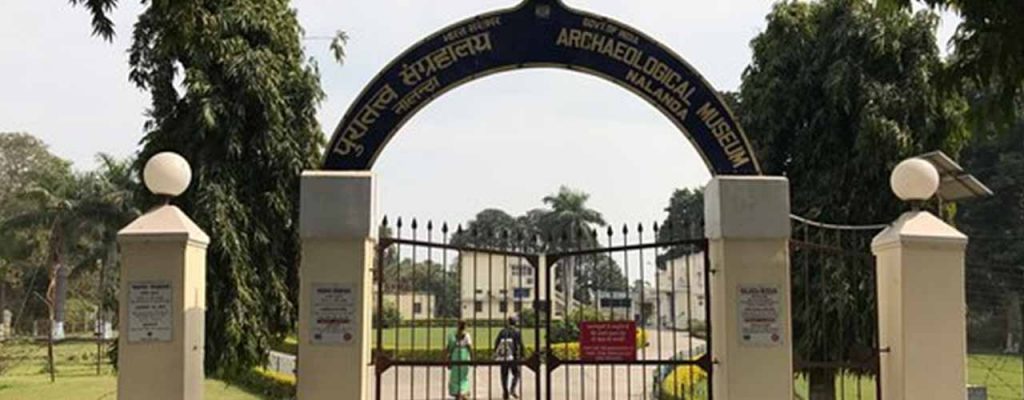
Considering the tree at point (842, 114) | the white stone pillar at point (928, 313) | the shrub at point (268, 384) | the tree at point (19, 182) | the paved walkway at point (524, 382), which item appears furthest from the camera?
the tree at point (19, 182)

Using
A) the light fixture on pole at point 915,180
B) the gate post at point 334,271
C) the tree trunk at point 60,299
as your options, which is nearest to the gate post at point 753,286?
the light fixture on pole at point 915,180

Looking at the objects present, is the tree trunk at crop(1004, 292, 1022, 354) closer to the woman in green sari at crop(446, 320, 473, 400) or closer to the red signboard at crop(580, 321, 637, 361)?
the woman in green sari at crop(446, 320, 473, 400)

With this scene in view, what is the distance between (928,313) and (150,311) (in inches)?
214

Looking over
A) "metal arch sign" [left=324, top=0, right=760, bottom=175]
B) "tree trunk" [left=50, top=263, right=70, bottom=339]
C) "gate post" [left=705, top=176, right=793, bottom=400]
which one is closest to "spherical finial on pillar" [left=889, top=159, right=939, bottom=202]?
"gate post" [left=705, top=176, right=793, bottom=400]

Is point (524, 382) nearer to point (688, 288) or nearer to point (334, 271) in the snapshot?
point (688, 288)

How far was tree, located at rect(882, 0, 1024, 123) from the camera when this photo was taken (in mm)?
5355

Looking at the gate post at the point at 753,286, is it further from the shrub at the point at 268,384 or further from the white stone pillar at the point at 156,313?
the shrub at the point at 268,384

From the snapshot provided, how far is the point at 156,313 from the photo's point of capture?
21.9 ft

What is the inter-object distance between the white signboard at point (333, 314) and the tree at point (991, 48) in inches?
158

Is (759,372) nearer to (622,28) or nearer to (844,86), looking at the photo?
(622,28)

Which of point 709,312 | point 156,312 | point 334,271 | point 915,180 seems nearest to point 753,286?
point 709,312

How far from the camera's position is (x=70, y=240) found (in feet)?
147

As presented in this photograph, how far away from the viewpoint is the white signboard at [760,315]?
7113 mm

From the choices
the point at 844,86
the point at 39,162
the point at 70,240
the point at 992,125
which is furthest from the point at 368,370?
the point at 39,162
